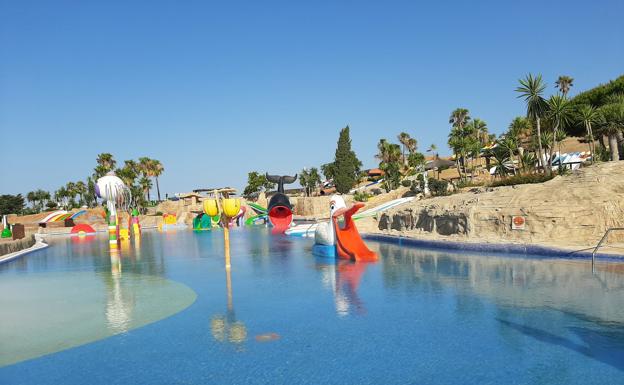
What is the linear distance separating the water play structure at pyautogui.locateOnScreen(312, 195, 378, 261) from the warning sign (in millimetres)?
5313

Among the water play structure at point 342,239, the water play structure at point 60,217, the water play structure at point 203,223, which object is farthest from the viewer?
the water play structure at point 60,217

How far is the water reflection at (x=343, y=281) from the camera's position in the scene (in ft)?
28.5

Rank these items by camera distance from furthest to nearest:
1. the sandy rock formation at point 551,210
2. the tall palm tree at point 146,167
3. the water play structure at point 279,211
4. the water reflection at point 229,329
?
the tall palm tree at point 146,167 < the water play structure at point 279,211 < the sandy rock formation at point 551,210 < the water reflection at point 229,329

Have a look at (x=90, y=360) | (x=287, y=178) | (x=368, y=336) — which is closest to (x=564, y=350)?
(x=368, y=336)

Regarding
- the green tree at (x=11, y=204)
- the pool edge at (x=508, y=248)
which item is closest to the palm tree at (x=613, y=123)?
the pool edge at (x=508, y=248)

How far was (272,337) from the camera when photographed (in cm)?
691

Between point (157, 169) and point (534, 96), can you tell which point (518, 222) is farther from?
point (157, 169)

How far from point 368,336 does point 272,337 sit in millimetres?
1499

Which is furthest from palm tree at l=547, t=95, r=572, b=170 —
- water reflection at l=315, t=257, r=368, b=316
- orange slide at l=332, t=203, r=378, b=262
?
water reflection at l=315, t=257, r=368, b=316

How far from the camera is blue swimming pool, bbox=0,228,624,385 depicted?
18.2 feet

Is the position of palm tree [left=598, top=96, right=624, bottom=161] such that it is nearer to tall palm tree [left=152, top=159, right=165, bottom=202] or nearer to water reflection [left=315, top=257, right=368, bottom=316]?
water reflection [left=315, top=257, right=368, bottom=316]

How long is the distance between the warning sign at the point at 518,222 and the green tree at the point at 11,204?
268 feet

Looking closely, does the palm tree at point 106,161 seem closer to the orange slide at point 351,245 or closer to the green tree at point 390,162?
the green tree at point 390,162

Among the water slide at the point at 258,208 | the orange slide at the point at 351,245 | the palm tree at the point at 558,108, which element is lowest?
the orange slide at the point at 351,245
